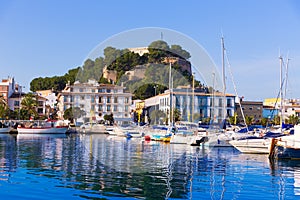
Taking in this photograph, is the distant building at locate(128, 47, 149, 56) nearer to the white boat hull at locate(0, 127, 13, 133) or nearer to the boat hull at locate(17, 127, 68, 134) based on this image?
the boat hull at locate(17, 127, 68, 134)

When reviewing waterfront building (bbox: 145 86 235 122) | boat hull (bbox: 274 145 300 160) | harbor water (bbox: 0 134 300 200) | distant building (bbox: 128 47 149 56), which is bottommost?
harbor water (bbox: 0 134 300 200)

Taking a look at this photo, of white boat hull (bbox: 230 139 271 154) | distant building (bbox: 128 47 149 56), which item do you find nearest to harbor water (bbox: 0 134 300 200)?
distant building (bbox: 128 47 149 56)

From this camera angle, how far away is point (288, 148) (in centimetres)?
2216

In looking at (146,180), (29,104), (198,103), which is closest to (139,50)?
(198,103)

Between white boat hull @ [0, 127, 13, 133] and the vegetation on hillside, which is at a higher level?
the vegetation on hillside

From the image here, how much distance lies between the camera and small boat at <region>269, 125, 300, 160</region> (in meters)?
22.0

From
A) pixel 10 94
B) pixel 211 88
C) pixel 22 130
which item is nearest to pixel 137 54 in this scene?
pixel 211 88

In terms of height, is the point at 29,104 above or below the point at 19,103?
below

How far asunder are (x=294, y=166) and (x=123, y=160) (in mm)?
7670

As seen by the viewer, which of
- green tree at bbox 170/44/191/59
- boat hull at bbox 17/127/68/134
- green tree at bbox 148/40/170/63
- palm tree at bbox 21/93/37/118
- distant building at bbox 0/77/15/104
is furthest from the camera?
distant building at bbox 0/77/15/104

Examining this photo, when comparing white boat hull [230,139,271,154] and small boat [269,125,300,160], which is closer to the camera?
small boat [269,125,300,160]

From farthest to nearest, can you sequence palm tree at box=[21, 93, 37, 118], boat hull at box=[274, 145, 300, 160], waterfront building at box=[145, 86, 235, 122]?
palm tree at box=[21, 93, 37, 118], boat hull at box=[274, 145, 300, 160], waterfront building at box=[145, 86, 235, 122]

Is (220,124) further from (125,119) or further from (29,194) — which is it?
(125,119)

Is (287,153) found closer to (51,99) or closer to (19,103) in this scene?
(19,103)
